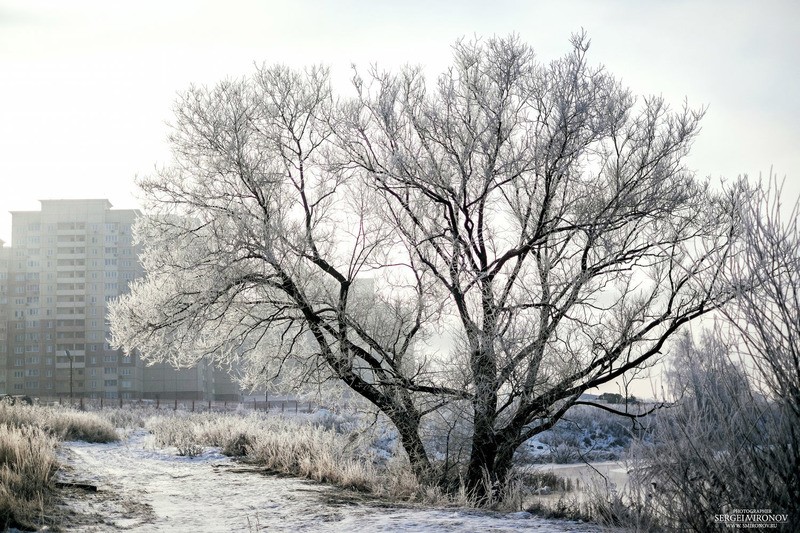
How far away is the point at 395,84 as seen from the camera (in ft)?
42.6

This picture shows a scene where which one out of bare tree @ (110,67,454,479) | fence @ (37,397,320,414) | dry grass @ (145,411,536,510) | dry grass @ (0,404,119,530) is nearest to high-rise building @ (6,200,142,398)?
fence @ (37,397,320,414)

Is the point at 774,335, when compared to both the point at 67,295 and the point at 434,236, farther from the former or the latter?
the point at 67,295

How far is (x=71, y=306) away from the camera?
9488cm

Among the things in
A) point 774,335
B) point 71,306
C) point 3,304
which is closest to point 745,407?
point 774,335

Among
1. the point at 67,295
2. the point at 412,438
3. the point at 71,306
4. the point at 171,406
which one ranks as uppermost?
the point at 67,295

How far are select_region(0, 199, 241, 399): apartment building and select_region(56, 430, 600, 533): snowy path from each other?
81.0m

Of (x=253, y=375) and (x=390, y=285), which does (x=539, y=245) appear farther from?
(x=253, y=375)

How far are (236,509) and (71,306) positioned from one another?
318ft

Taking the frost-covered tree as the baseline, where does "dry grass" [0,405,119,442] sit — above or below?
below

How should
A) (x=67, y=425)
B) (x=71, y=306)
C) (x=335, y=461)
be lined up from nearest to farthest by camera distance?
(x=335, y=461) < (x=67, y=425) < (x=71, y=306)

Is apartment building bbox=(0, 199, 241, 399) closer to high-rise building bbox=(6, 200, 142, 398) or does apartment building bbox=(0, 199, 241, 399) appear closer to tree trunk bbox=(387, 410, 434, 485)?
high-rise building bbox=(6, 200, 142, 398)

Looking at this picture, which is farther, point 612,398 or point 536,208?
point 612,398

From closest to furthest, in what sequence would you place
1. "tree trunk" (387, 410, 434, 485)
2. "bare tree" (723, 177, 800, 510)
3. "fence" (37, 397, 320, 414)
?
"bare tree" (723, 177, 800, 510)
"tree trunk" (387, 410, 434, 485)
"fence" (37, 397, 320, 414)

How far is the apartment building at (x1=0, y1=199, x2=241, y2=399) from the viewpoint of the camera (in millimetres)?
90438
